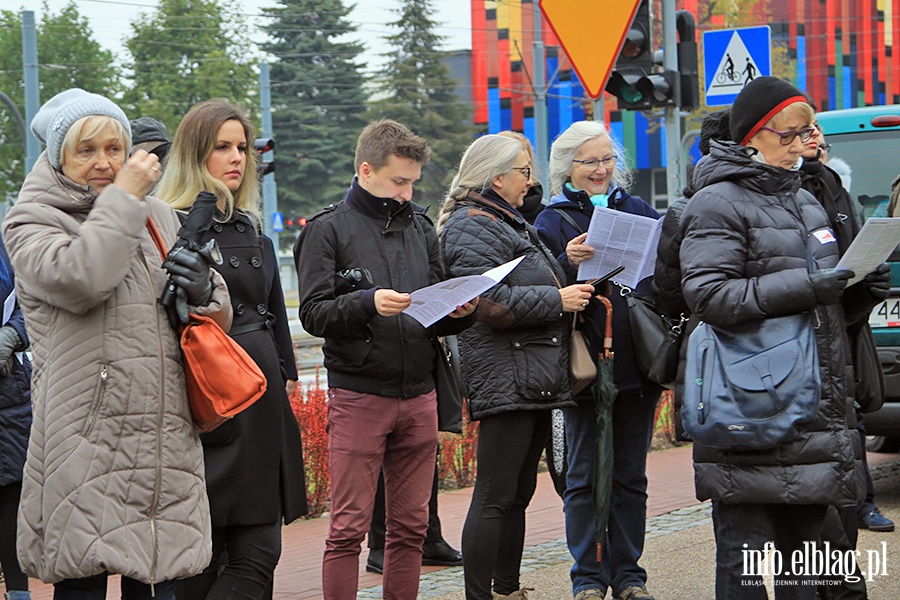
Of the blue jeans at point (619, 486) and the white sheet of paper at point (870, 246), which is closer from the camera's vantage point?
the white sheet of paper at point (870, 246)

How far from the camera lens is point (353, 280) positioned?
5012mm

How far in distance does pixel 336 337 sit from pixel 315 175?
6167 cm

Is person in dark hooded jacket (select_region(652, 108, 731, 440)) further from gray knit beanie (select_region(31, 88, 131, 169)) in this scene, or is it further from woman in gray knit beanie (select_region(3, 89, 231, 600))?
gray knit beanie (select_region(31, 88, 131, 169))

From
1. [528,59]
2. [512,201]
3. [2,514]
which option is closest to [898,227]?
[512,201]

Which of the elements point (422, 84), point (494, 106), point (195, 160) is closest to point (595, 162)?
point (195, 160)

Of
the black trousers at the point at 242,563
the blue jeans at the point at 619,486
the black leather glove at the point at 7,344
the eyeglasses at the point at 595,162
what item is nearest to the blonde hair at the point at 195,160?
the black trousers at the point at 242,563

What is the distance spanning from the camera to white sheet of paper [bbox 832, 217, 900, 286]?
14.5ft

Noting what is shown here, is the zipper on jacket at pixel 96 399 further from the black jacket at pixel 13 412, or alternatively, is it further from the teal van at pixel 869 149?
the teal van at pixel 869 149

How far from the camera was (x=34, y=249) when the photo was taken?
146 inches

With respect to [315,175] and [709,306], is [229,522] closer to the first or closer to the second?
[709,306]

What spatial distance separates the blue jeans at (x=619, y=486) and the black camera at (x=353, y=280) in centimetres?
138

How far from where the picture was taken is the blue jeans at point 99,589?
3.86 meters

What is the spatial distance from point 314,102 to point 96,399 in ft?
209

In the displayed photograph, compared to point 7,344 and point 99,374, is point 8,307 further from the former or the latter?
point 99,374
